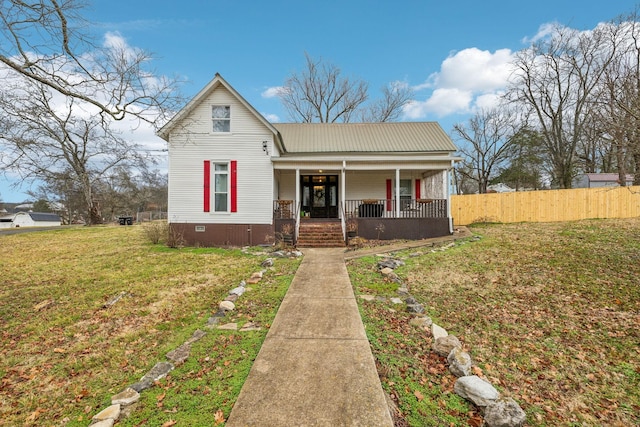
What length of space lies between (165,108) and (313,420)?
7.05 metres

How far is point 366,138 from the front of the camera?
49.2 feet

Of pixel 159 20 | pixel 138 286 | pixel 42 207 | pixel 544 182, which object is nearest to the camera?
pixel 138 286

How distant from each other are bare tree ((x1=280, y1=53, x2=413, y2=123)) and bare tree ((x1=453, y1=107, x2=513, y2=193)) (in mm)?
7595

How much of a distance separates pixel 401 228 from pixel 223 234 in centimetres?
737

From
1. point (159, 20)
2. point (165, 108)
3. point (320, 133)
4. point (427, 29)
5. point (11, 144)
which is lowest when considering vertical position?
point (11, 144)

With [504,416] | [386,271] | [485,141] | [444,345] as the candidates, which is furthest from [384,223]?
[485,141]

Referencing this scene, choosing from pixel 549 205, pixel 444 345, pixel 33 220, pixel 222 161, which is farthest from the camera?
pixel 33 220

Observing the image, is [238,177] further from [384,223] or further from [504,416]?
[504,416]

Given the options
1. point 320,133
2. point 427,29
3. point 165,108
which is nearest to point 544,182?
point 427,29

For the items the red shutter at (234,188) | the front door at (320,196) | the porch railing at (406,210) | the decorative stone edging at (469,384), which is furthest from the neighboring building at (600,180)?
the red shutter at (234,188)

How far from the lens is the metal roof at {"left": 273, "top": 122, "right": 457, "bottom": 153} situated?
1398 cm

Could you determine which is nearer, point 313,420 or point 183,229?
point 313,420

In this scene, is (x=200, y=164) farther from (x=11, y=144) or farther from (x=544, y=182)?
(x=544, y=182)

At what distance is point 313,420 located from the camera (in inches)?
87.5
